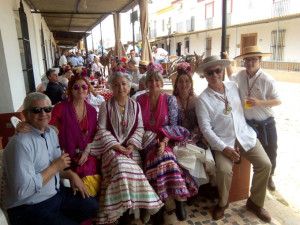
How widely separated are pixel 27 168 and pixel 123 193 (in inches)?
34.0

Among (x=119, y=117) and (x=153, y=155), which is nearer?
(x=153, y=155)

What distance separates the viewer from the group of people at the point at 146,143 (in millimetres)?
1881

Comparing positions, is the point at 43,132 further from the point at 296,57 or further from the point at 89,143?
the point at 296,57

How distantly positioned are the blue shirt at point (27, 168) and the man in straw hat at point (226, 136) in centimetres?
160

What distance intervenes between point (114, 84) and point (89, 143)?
680 mm

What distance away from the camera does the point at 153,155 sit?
95.1 inches

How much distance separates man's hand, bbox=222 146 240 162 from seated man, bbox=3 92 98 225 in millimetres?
1392

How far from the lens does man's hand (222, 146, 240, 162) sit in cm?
246

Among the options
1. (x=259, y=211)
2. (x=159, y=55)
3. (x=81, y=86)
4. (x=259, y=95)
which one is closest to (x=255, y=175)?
(x=259, y=211)

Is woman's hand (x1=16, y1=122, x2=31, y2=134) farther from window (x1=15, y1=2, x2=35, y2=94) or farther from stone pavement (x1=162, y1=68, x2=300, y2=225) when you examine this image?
window (x1=15, y1=2, x2=35, y2=94)

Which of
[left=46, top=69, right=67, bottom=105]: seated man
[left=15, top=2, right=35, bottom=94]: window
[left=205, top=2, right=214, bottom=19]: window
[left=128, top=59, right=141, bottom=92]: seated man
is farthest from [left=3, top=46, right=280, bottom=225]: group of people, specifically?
[left=205, top=2, right=214, bottom=19]: window

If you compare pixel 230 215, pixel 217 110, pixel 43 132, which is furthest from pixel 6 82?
pixel 230 215

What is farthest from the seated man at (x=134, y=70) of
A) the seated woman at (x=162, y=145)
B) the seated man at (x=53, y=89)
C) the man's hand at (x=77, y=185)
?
the man's hand at (x=77, y=185)

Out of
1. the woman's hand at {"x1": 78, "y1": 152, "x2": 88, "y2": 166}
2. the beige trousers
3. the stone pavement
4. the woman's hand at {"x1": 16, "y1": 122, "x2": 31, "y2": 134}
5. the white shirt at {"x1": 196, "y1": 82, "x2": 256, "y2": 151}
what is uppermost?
the woman's hand at {"x1": 16, "y1": 122, "x2": 31, "y2": 134}
